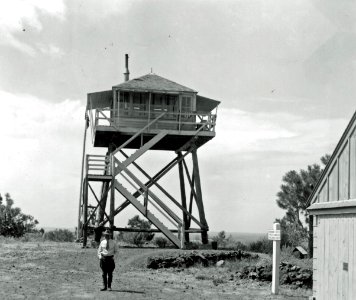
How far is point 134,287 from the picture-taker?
705 inches

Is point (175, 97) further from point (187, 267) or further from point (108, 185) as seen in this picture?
point (187, 267)

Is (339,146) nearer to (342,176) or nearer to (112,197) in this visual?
(342,176)

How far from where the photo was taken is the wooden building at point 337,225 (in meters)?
13.9

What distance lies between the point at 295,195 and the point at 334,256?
27276mm

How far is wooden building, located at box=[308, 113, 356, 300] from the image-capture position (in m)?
13.9

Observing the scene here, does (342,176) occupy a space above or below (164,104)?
below

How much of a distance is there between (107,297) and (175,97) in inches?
705

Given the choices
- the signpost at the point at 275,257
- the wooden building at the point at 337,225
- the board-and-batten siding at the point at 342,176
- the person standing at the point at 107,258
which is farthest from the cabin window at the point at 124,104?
the board-and-batten siding at the point at 342,176

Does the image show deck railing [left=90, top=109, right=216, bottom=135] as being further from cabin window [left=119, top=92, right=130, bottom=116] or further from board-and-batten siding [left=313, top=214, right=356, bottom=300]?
board-and-batten siding [left=313, top=214, right=356, bottom=300]

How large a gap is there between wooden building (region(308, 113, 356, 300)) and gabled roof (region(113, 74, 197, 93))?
16290 mm

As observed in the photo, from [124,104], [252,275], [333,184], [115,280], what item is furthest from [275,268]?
[124,104]

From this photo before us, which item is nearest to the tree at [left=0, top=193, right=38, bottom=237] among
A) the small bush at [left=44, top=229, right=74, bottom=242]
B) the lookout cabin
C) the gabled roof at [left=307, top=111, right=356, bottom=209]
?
the small bush at [left=44, top=229, right=74, bottom=242]

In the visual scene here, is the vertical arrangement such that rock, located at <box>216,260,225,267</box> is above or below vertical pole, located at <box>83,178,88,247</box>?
below

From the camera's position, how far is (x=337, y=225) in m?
14.6
